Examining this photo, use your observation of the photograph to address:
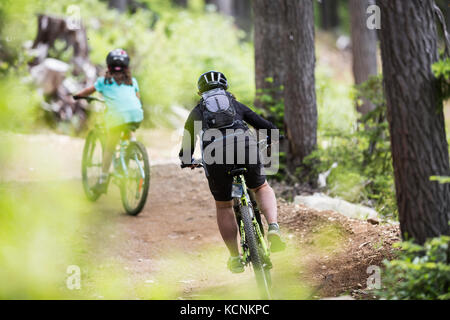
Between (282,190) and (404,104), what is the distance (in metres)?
5.09

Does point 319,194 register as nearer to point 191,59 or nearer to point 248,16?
point 191,59

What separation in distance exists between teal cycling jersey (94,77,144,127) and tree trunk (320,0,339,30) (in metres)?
32.5

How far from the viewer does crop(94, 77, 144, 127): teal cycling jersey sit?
8109 mm

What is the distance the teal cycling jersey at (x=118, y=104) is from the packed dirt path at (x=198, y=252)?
3.54 ft

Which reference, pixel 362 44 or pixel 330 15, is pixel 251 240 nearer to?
pixel 362 44

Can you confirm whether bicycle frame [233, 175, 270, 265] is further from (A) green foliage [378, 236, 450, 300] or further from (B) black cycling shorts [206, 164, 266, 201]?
(A) green foliage [378, 236, 450, 300]

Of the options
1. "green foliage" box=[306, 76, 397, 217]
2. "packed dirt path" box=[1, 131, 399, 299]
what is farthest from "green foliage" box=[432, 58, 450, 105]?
"green foliage" box=[306, 76, 397, 217]

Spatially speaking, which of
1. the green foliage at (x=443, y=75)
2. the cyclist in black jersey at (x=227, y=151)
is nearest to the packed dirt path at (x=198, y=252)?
the cyclist in black jersey at (x=227, y=151)

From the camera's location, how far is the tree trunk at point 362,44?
1403 cm

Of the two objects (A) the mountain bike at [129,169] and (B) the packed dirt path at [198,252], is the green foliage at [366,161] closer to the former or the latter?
(B) the packed dirt path at [198,252]

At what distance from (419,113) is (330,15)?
123 feet

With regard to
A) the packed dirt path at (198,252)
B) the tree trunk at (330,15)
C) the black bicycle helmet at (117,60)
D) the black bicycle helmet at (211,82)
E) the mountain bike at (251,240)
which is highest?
the tree trunk at (330,15)

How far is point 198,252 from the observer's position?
7238 millimetres

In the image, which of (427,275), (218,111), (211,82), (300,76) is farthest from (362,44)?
(427,275)
